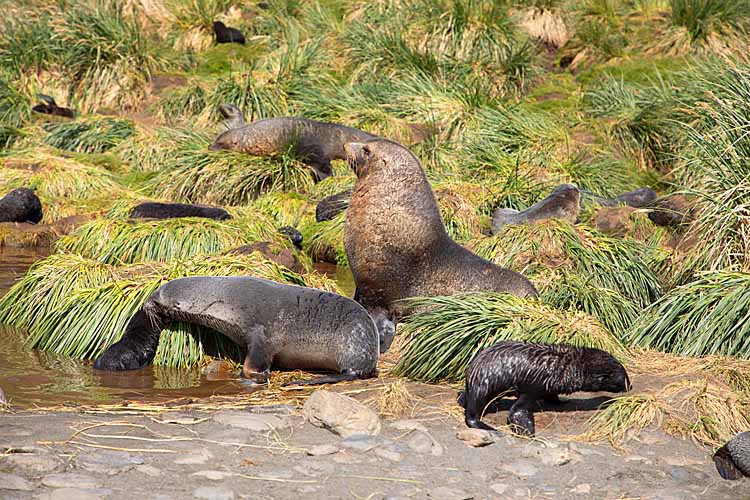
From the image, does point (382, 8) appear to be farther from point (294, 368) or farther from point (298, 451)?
point (298, 451)

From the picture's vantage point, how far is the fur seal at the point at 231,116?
14867mm

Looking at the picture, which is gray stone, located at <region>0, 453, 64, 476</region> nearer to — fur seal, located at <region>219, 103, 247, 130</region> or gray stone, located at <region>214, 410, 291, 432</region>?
gray stone, located at <region>214, 410, 291, 432</region>

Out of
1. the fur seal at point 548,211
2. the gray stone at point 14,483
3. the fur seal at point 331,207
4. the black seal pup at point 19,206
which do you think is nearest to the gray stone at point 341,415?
the gray stone at point 14,483

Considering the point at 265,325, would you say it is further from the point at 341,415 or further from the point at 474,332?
the point at 341,415

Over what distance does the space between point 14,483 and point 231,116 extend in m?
11.1

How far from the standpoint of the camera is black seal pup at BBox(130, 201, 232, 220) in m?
11.0

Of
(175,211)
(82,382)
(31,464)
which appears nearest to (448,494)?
(31,464)

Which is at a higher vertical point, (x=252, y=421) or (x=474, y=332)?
(x=474, y=332)

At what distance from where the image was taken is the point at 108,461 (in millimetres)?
4641

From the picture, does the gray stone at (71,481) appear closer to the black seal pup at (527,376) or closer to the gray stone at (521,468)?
the gray stone at (521,468)

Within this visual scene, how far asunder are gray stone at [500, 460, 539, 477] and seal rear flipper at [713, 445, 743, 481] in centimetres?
90

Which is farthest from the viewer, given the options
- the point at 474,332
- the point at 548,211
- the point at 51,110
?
the point at 51,110

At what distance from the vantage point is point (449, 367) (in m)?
6.42

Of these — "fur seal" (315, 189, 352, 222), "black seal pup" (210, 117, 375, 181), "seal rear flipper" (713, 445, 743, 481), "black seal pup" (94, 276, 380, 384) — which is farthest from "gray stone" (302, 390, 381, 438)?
"black seal pup" (210, 117, 375, 181)
